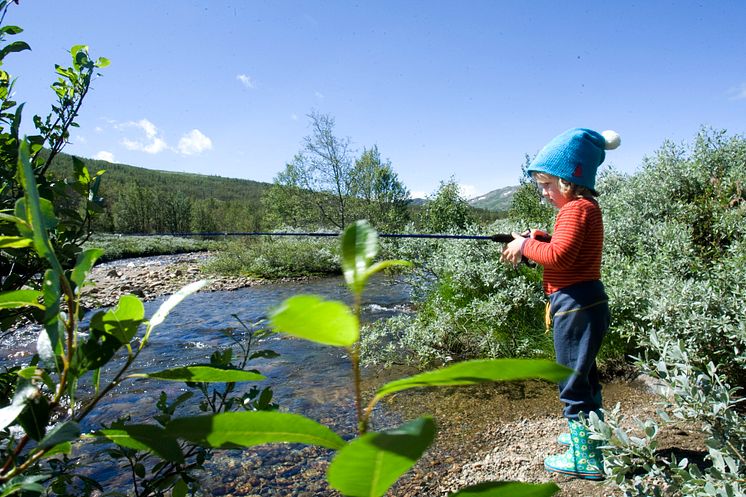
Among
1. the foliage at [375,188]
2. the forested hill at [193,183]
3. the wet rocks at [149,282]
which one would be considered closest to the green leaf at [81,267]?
the wet rocks at [149,282]

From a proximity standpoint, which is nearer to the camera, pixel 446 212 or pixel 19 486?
pixel 19 486

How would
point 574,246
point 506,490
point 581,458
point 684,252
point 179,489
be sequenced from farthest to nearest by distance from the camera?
point 684,252 → point 581,458 → point 574,246 → point 179,489 → point 506,490

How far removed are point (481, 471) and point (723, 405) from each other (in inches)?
67.9

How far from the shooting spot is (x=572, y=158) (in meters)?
2.83

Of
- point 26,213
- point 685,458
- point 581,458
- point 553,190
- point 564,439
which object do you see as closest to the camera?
point 26,213

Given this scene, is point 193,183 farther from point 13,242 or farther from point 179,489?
point 13,242

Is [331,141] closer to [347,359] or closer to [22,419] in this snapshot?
[347,359]

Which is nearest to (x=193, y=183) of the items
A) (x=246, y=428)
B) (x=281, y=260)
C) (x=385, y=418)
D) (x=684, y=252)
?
(x=281, y=260)

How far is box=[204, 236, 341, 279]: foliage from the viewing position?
1788 cm

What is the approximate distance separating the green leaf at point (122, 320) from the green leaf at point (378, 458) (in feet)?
1.39

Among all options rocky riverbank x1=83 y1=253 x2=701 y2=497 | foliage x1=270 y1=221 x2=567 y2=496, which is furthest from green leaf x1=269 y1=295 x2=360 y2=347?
rocky riverbank x1=83 y1=253 x2=701 y2=497

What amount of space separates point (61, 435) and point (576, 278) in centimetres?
276

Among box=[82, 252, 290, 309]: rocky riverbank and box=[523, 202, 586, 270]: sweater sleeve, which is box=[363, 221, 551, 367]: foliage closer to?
box=[523, 202, 586, 270]: sweater sleeve

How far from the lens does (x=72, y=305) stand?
54 cm
